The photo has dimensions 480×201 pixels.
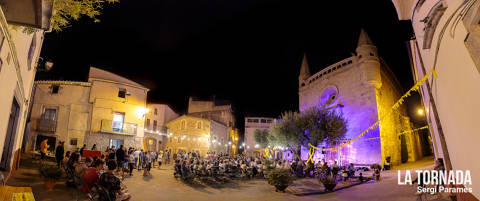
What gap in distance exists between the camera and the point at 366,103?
864 inches

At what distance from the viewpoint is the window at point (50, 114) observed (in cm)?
2069

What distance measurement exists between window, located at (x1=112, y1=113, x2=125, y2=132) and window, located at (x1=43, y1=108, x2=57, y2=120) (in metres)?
4.81

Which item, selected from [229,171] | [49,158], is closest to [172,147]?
[49,158]

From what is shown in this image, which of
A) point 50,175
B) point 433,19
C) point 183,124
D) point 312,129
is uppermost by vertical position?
point 433,19

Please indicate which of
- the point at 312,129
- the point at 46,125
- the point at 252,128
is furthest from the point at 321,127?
the point at 252,128

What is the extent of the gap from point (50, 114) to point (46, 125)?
1.05m

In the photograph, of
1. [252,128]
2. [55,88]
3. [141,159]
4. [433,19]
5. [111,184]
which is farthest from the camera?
[252,128]

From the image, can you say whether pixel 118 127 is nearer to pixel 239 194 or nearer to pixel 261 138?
pixel 239 194

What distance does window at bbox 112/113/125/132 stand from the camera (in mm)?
21864

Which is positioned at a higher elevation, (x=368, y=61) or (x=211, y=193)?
(x=368, y=61)

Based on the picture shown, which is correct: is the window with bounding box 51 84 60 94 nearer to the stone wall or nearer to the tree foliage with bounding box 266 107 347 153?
the tree foliage with bounding box 266 107 347 153

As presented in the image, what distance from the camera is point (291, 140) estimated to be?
23328mm

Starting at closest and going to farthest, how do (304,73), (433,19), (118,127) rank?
(433,19)
(118,127)
(304,73)

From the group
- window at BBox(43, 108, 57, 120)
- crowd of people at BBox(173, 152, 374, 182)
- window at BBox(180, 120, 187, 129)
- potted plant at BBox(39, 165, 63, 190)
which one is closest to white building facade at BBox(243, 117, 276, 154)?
window at BBox(180, 120, 187, 129)
